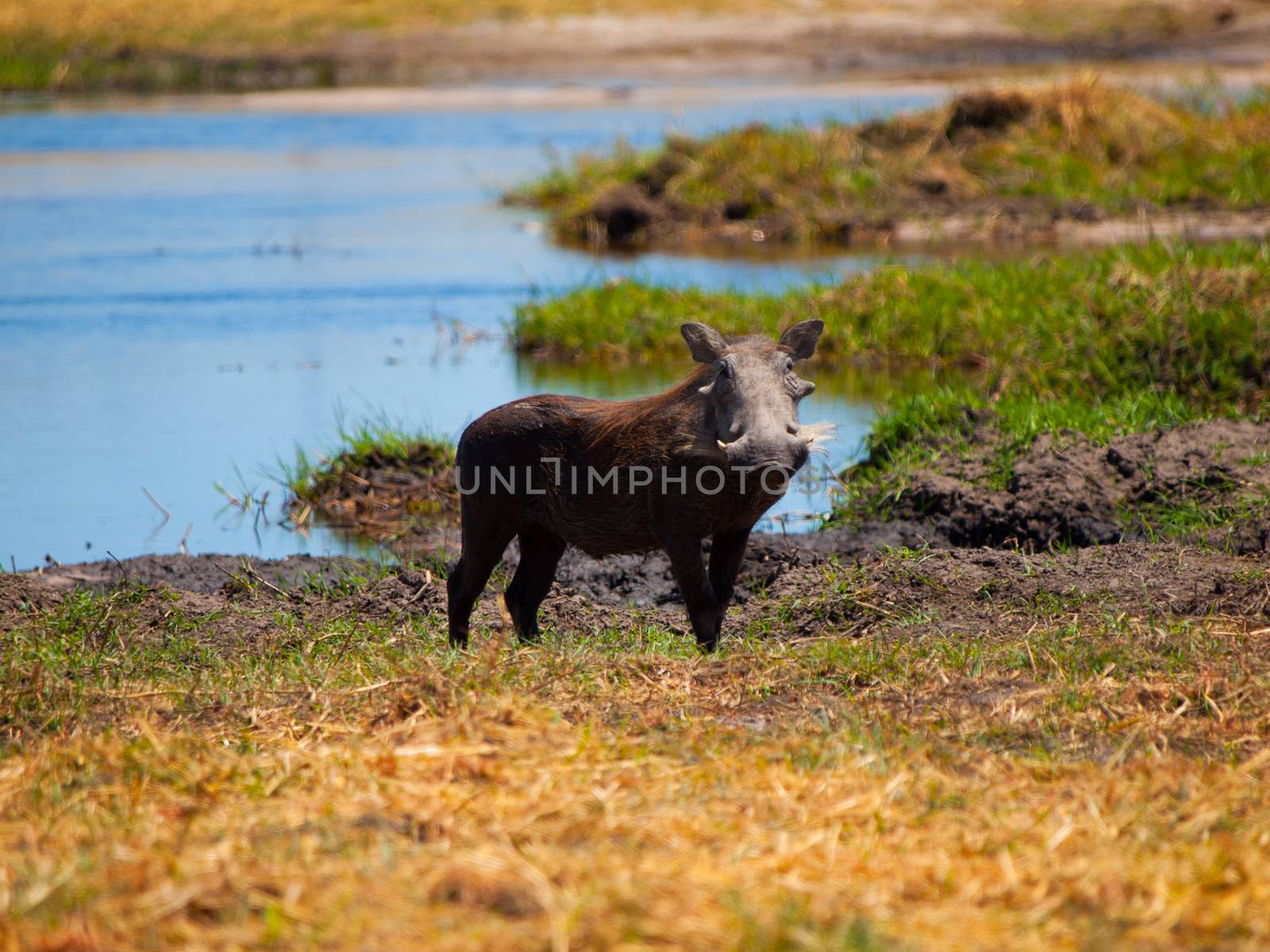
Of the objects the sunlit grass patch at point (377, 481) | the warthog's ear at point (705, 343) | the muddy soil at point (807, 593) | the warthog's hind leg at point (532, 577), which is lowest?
the sunlit grass patch at point (377, 481)

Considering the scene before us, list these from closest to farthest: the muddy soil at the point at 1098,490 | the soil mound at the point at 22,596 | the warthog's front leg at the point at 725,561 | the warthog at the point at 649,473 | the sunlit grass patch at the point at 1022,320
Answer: the warthog at the point at 649,473 < the warthog's front leg at the point at 725,561 < the soil mound at the point at 22,596 < the muddy soil at the point at 1098,490 < the sunlit grass patch at the point at 1022,320

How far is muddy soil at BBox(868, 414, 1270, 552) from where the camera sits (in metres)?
7.40

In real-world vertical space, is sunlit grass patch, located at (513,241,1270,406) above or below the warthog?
below

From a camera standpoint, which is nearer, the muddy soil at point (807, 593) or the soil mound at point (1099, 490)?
the muddy soil at point (807, 593)

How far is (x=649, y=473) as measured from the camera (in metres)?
5.36

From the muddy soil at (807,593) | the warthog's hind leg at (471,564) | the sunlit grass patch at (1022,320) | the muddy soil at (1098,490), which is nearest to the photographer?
the warthog's hind leg at (471,564)

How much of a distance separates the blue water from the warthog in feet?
9.31

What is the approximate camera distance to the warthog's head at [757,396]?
4.92 metres

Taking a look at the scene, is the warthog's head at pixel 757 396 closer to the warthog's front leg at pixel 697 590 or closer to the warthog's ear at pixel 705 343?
the warthog's ear at pixel 705 343

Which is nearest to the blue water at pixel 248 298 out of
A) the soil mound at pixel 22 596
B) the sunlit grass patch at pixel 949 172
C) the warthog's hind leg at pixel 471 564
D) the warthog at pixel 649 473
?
the soil mound at pixel 22 596

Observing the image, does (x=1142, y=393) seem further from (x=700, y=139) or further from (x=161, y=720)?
(x=700, y=139)

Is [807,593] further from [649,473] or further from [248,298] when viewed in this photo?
[248,298]

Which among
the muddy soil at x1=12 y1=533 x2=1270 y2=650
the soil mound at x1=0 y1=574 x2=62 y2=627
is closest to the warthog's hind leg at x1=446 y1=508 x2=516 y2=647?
the muddy soil at x1=12 y1=533 x2=1270 y2=650

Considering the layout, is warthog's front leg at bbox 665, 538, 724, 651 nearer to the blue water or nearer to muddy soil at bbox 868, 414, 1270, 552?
muddy soil at bbox 868, 414, 1270, 552
